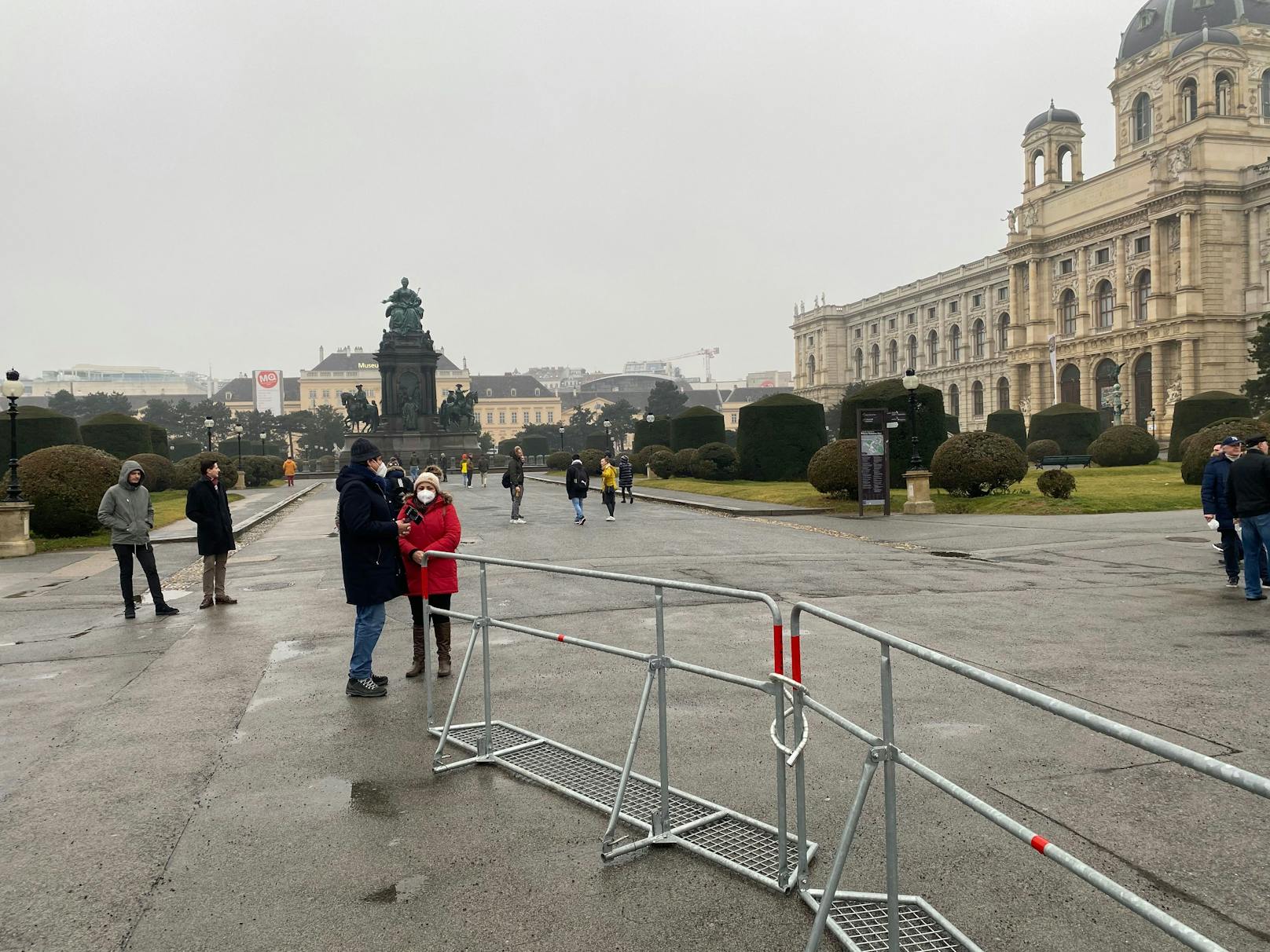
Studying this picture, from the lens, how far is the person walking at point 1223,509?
11672 millimetres

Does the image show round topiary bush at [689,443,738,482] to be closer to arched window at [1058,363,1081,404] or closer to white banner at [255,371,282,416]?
arched window at [1058,363,1081,404]

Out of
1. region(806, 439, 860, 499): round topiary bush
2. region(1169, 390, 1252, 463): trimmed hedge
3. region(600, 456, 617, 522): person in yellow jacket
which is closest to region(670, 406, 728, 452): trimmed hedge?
region(806, 439, 860, 499): round topiary bush

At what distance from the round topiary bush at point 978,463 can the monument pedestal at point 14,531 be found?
2166cm

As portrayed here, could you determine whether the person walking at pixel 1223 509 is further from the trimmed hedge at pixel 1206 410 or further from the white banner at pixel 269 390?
the white banner at pixel 269 390

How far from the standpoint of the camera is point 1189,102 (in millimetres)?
77000

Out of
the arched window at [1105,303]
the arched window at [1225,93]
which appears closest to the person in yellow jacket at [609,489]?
the arched window at [1105,303]

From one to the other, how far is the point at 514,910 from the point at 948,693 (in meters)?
4.14

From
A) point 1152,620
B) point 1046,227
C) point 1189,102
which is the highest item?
point 1189,102

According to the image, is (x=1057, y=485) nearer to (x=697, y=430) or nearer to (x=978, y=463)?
(x=978, y=463)

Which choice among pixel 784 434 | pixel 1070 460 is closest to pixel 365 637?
pixel 784 434

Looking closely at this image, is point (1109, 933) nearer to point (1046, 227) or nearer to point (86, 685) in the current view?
point (86, 685)

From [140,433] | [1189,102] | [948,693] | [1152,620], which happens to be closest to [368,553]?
[948,693]

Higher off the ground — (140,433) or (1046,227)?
(1046,227)

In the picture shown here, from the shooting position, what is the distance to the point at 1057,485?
941 inches
